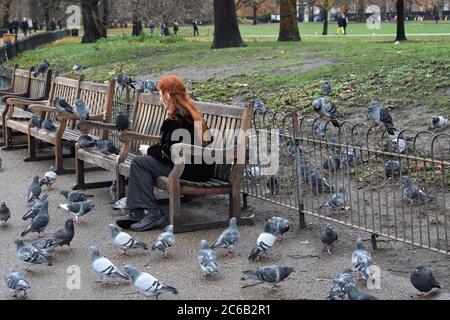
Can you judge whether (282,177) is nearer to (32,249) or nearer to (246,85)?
(32,249)

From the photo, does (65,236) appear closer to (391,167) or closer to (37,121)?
(391,167)

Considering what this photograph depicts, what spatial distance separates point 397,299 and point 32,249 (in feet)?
10.4

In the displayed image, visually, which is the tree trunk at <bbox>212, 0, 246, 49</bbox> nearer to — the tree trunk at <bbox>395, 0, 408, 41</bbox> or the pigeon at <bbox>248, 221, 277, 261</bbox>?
the tree trunk at <bbox>395, 0, 408, 41</bbox>

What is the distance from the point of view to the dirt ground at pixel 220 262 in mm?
6805

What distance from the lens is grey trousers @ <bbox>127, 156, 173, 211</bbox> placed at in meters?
8.79

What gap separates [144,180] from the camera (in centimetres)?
881

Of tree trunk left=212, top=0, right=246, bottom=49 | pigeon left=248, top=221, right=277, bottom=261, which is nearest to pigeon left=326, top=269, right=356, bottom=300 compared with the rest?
pigeon left=248, top=221, right=277, bottom=261

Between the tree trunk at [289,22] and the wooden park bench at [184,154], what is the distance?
76.0 ft

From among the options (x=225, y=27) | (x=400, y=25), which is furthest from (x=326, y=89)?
(x=400, y=25)

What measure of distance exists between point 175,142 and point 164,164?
0.26m

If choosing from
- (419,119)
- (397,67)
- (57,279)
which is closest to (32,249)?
(57,279)

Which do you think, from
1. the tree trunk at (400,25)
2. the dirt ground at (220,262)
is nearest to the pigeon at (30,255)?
the dirt ground at (220,262)

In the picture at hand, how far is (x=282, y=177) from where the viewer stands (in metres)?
9.85

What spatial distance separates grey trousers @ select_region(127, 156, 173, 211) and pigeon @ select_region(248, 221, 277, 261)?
1.56m
